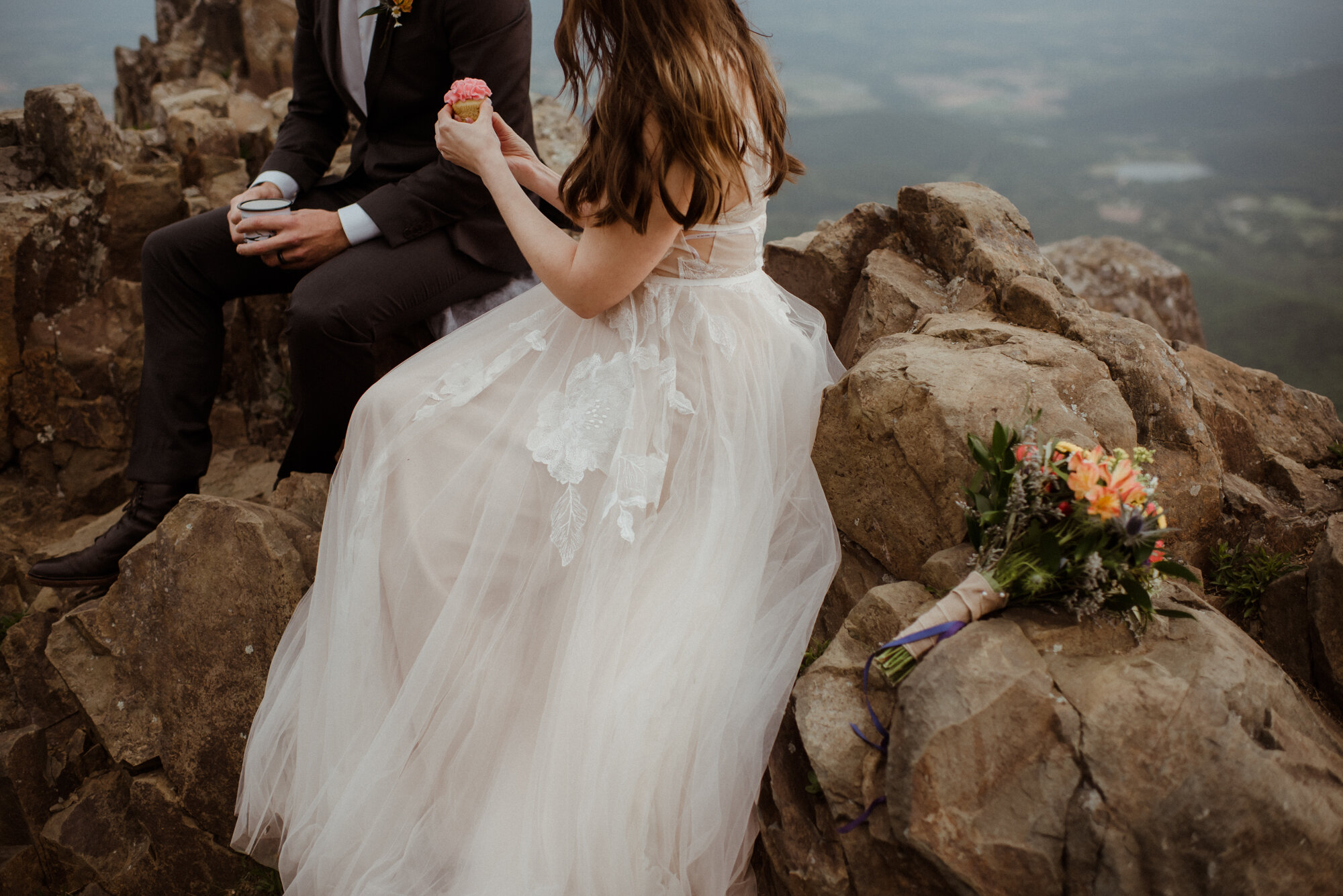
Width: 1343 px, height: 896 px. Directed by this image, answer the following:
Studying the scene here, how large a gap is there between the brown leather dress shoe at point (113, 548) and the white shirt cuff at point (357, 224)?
0.99 meters

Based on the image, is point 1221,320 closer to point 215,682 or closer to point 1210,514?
point 1210,514

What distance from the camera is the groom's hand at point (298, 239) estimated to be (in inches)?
94.3

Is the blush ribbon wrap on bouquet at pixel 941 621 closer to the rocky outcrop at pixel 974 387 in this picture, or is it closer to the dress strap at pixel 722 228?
the rocky outcrop at pixel 974 387

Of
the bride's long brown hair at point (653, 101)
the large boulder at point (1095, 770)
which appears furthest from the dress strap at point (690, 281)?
the large boulder at point (1095, 770)

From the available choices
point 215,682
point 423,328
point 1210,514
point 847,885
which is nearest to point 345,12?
point 423,328

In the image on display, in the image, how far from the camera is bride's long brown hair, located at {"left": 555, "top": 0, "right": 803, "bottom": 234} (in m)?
1.66

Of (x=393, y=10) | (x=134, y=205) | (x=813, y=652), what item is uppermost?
(x=393, y=10)

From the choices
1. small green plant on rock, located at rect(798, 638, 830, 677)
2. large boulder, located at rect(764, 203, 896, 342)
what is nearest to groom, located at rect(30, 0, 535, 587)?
large boulder, located at rect(764, 203, 896, 342)

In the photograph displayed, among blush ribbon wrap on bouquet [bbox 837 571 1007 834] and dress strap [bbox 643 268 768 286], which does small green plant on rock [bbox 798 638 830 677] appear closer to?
blush ribbon wrap on bouquet [bbox 837 571 1007 834]

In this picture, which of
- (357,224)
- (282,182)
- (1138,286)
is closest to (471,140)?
(357,224)

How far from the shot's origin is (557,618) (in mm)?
1812

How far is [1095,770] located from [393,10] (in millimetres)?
2731

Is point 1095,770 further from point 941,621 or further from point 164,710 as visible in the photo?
point 164,710

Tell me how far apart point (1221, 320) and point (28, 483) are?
6.49 m
